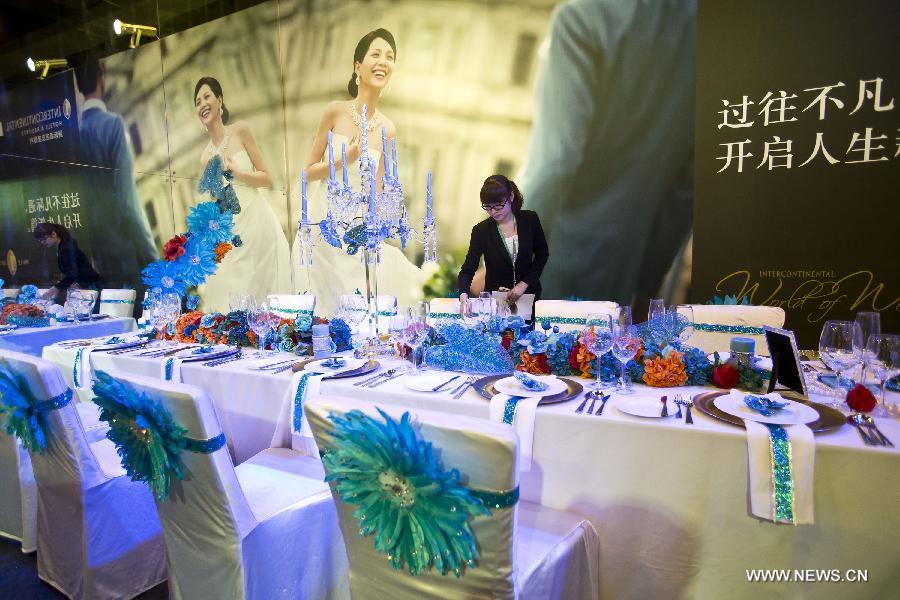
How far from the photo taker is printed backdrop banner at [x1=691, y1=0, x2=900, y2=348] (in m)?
3.17

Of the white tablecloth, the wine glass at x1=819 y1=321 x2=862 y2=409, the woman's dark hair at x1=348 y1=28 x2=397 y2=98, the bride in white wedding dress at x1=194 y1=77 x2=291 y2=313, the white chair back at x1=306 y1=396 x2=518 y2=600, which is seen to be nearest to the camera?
the white chair back at x1=306 y1=396 x2=518 y2=600

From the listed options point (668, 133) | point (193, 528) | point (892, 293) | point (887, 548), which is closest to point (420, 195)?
point (668, 133)

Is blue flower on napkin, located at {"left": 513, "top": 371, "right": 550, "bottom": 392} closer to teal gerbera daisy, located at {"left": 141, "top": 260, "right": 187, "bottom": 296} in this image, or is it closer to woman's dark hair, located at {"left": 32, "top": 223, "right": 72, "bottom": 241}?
teal gerbera daisy, located at {"left": 141, "top": 260, "right": 187, "bottom": 296}

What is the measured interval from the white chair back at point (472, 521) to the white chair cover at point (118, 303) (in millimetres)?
4360

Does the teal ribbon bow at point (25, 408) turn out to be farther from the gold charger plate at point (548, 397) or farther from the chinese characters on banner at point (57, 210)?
the chinese characters on banner at point (57, 210)

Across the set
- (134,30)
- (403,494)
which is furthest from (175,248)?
(134,30)

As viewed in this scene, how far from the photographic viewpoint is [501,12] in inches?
181

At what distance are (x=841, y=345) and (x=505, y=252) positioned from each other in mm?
2787

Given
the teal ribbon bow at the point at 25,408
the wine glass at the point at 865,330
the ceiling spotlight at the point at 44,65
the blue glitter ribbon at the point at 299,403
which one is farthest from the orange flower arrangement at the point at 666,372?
the ceiling spotlight at the point at 44,65

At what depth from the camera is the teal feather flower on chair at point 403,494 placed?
901mm

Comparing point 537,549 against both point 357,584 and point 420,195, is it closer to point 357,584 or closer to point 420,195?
Answer: point 357,584

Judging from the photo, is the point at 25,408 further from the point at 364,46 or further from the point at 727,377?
the point at 364,46

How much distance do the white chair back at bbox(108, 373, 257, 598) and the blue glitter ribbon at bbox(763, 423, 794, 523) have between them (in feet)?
4.32

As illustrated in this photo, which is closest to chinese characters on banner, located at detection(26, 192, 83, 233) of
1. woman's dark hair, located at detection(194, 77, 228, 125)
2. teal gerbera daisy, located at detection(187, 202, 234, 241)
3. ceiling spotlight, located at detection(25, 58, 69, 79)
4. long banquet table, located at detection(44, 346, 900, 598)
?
ceiling spotlight, located at detection(25, 58, 69, 79)
